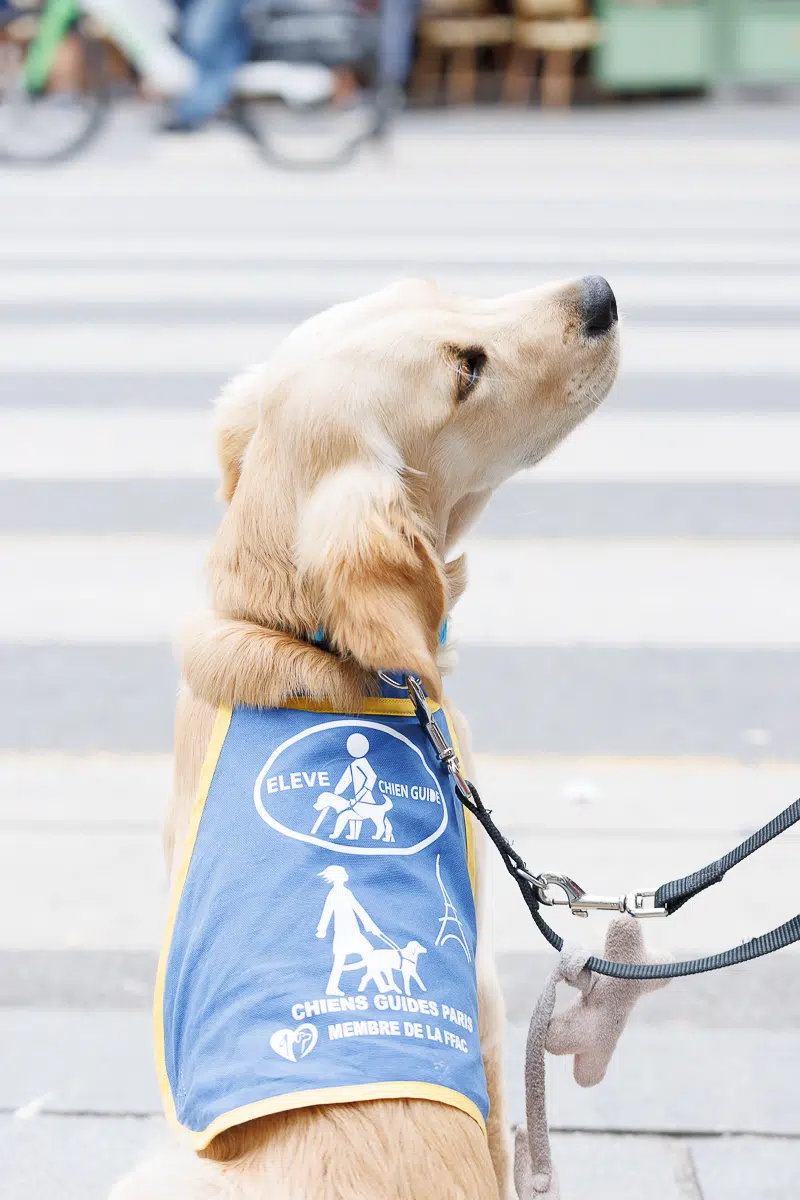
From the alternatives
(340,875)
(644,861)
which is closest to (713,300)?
(644,861)

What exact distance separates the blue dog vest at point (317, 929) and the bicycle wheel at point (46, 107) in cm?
1155

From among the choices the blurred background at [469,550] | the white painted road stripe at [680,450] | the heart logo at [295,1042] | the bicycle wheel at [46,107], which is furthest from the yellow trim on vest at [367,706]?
the bicycle wheel at [46,107]

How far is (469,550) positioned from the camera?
513 cm

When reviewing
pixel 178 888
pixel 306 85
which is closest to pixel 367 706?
pixel 178 888

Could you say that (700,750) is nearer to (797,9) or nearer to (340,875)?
(340,875)

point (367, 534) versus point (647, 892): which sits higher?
point (367, 534)

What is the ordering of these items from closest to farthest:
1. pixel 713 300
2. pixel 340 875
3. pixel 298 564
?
pixel 340 875 → pixel 298 564 → pixel 713 300

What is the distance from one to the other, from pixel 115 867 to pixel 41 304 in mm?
5249

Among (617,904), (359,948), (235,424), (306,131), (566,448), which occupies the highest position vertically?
(235,424)

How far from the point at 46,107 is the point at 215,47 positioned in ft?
5.76

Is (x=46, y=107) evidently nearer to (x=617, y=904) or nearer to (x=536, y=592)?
(x=536, y=592)

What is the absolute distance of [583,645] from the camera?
14.6 ft

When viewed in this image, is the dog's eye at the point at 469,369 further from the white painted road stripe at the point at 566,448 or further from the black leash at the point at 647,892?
the white painted road stripe at the point at 566,448

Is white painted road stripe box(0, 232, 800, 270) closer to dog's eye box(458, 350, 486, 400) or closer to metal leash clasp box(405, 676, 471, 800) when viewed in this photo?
dog's eye box(458, 350, 486, 400)
